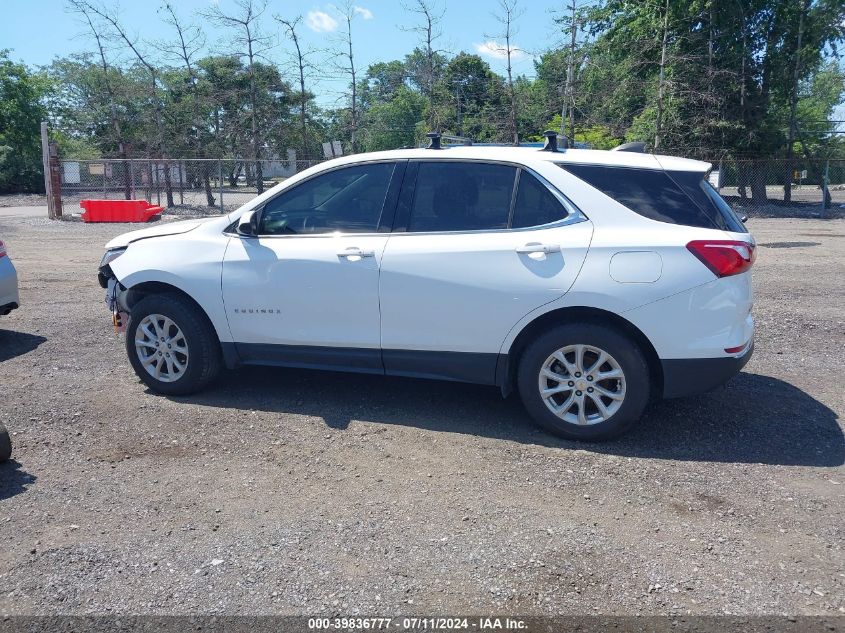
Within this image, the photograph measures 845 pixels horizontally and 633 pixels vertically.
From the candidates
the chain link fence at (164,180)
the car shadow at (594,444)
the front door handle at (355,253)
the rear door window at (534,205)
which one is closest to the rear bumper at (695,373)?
the car shadow at (594,444)

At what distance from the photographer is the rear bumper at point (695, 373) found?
15.5 feet

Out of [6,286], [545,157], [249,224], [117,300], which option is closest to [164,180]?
[6,286]

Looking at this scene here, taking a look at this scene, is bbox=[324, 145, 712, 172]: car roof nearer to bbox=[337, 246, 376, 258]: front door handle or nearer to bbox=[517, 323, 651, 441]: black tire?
bbox=[337, 246, 376, 258]: front door handle

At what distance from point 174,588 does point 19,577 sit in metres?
0.75

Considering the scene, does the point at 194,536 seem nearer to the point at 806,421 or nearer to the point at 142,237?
the point at 142,237

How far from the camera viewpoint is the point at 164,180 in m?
27.0

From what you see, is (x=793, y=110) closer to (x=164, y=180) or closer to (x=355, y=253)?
(x=164, y=180)

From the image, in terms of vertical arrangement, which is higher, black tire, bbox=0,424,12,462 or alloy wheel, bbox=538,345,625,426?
alloy wheel, bbox=538,345,625,426

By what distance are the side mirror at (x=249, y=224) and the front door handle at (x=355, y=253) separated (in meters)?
0.76

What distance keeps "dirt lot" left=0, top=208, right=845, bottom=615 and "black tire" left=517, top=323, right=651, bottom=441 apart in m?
0.13

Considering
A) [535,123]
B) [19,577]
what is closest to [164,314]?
[19,577]

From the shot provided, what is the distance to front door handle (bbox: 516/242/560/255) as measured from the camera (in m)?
4.87

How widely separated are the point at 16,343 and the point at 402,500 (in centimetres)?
531

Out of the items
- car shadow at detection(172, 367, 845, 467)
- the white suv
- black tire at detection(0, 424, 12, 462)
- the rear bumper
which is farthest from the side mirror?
the rear bumper
